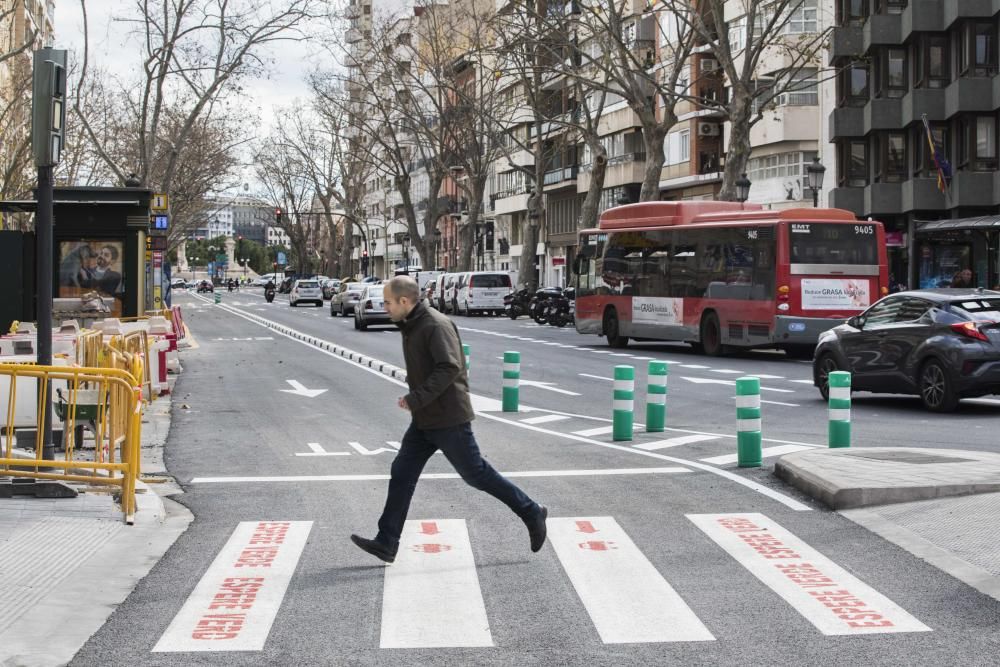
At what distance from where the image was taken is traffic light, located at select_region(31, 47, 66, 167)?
11.5 m

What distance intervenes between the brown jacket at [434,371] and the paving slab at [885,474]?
3.25 metres

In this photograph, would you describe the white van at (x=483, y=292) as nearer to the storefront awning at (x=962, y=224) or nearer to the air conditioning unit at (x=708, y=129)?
Answer: the air conditioning unit at (x=708, y=129)

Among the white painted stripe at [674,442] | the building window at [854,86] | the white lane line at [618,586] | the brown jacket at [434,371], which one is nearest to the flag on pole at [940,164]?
the building window at [854,86]

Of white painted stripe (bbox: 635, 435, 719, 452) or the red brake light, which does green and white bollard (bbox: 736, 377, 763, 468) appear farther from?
the red brake light

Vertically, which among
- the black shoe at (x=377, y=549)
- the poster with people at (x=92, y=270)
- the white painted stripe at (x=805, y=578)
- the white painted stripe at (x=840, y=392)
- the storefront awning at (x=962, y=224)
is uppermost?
the storefront awning at (x=962, y=224)

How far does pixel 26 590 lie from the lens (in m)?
7.66

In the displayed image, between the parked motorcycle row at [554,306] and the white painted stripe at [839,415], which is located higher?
the parked motorcycle row at [554,306]

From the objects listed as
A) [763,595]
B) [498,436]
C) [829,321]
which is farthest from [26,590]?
[829,321]

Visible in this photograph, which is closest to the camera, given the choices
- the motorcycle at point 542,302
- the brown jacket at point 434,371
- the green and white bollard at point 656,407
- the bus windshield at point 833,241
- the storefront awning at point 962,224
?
the brown jacket at point 434,371

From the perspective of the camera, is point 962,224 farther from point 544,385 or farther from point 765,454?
point 765,454

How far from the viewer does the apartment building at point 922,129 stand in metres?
49.1

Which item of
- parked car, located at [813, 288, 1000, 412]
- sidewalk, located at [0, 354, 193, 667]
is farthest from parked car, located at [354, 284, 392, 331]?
sidewalk, located at [0, 354, 193, 667]

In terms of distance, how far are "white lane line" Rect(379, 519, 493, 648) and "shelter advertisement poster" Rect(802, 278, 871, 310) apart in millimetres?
21693

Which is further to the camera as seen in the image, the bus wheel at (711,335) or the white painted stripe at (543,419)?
the bus wheel at (711,335)
